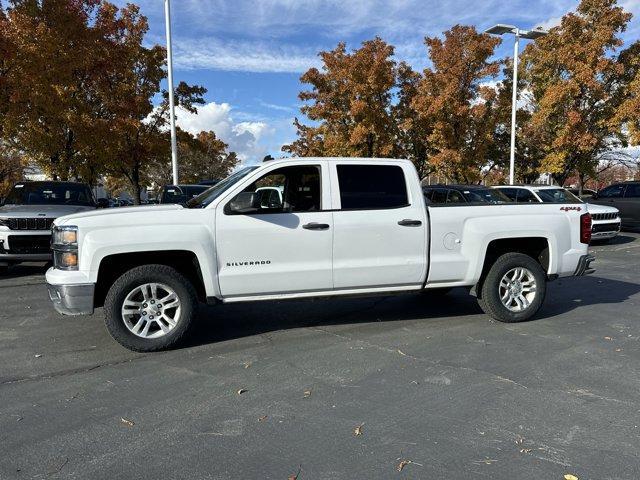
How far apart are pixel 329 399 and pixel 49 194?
877 cm

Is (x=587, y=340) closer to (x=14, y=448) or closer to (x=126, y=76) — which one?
(x=14, y=448)

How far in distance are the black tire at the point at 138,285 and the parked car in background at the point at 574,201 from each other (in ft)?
37.0

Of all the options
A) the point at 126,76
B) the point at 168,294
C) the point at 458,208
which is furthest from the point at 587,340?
the point at 126,76

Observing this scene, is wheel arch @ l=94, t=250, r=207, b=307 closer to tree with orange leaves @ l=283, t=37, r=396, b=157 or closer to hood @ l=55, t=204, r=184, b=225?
hood @ l=55, t=204, r=184, b=225

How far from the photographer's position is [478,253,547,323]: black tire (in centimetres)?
587

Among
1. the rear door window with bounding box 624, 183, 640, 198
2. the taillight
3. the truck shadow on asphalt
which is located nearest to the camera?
the truck shadow on asphalt

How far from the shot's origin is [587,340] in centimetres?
528

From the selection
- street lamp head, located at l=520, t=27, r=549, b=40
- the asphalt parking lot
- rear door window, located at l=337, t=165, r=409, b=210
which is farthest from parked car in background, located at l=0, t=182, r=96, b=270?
street lamp head, located at l=520, t=27, r=549, b=40

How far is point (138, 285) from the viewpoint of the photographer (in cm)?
485

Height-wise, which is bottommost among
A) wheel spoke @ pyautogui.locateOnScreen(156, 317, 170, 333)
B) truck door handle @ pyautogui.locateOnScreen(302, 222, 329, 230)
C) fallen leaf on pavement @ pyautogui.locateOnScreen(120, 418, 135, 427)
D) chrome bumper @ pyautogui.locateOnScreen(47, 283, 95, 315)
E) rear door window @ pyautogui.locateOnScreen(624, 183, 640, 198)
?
fallen leaf on pavement @ pyautogui.locateOnScreen(120, 418, 135, 427)

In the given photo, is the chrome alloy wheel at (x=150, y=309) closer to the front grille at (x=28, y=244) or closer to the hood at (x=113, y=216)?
the hood at (x=113, y=216)

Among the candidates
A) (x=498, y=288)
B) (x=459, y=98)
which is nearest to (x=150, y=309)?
(x=498, y=288)

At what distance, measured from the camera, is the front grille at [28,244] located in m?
8.67

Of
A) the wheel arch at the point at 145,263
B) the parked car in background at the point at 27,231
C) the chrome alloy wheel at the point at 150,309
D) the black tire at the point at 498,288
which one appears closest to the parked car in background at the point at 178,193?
the parked car in background at the point at 27,231
